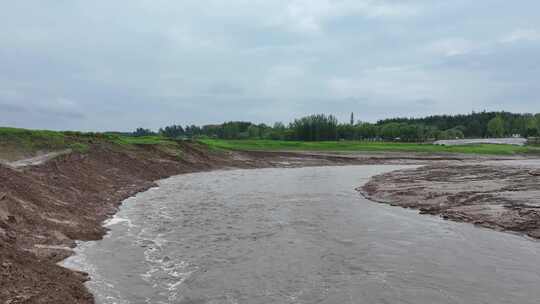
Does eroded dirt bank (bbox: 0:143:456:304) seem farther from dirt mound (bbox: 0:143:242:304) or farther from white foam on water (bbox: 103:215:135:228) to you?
white foam on water (bbox: 103:215:135:228)

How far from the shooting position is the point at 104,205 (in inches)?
1155

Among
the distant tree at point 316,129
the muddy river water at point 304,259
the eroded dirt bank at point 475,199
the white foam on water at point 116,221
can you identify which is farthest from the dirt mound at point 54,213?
the distant tree at point 316,129

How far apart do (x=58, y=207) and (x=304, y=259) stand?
45.4ft

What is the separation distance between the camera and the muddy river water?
1338 centimetres

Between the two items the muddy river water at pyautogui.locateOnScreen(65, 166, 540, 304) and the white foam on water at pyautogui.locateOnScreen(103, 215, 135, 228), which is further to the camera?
the white foam on water at pyautogui.locateOnScreen(103, 215, 135, 228)

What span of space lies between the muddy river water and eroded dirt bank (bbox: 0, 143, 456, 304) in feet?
3.45

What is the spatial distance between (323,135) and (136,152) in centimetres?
12035

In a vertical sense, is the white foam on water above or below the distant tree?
below

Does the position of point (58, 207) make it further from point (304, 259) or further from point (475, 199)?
point (475, 199)

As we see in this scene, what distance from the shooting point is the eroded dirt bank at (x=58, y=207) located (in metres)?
12.0

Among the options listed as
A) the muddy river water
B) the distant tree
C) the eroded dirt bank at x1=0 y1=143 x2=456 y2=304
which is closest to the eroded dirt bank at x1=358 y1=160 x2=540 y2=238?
the muddy river water

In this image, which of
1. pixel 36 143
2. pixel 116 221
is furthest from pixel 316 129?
pixel 116 221

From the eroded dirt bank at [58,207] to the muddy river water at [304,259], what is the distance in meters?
1.05

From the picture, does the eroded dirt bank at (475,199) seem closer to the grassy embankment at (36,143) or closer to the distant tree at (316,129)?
the grassy embankment at (36,143)
